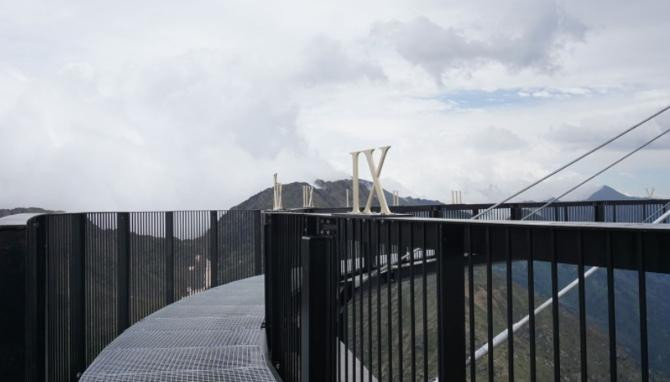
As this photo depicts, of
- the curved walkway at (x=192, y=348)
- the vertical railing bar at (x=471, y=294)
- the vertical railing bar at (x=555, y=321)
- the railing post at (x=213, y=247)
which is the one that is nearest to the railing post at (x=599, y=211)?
the curved walkway at (x=192, y=348)

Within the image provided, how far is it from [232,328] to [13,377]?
641cm

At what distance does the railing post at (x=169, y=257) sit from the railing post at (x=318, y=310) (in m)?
10.8

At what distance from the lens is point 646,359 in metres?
2.05

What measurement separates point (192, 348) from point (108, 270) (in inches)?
191

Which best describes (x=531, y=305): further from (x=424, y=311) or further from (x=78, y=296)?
(x=78, y=296)

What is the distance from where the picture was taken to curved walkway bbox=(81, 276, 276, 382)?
7.18 meters

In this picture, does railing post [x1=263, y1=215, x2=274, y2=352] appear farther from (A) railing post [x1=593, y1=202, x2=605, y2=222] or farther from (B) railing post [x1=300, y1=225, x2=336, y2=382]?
(A) railing post [x1=593, y1=202, x2=605, y2=222]

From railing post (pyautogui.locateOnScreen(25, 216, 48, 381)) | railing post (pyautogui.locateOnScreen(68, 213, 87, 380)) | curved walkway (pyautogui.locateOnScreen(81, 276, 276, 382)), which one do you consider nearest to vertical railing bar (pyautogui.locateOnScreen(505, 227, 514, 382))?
railing post (pyautogui.locateOnScreen(25, 216, 48, 381))

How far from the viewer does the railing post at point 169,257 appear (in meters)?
15.2

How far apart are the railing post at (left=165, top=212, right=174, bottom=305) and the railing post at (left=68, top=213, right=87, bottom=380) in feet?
16.0

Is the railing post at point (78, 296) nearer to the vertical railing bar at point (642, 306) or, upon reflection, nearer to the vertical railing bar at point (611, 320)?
the vertical railing bar at point (611, 320)

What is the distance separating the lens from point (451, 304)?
10.6 feet

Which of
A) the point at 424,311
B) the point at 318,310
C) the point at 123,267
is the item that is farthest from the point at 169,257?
the point at 424,311

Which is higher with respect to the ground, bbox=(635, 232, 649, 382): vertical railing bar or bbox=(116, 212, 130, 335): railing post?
bbox=(635, 232, 649, 382): vertical railing bar
